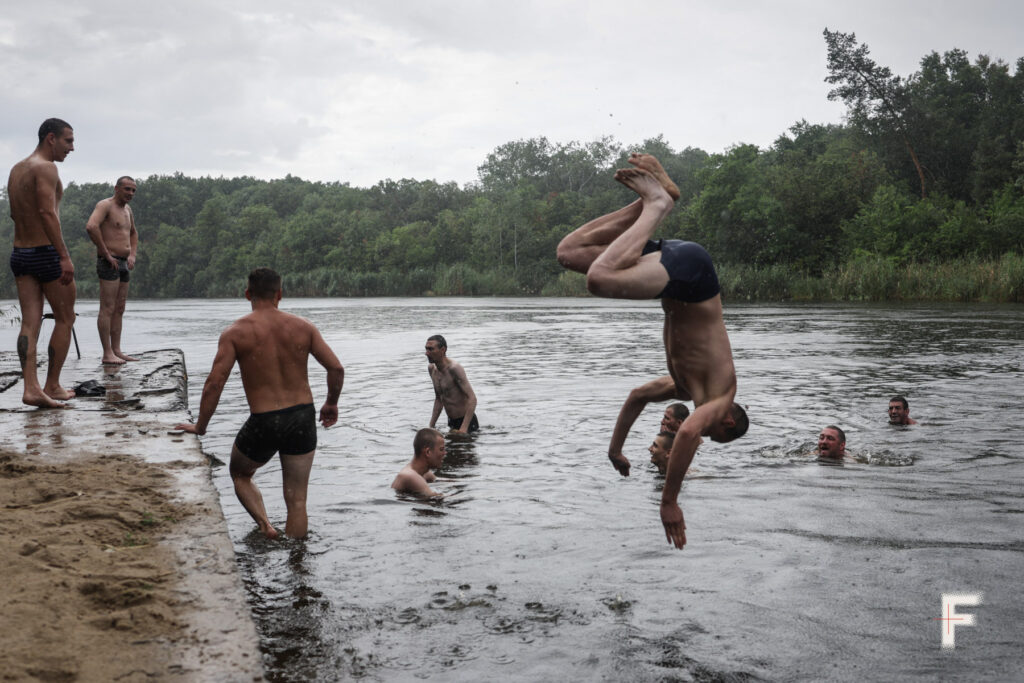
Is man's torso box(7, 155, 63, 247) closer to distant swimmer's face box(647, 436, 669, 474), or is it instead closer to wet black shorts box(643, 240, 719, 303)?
wet black shorts box(643, 240, 719, 303)

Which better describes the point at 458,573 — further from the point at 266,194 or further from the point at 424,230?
the point at 266,194

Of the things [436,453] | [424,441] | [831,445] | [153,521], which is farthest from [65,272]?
[831,445]

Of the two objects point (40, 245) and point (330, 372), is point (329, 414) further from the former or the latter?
point (40, 245)

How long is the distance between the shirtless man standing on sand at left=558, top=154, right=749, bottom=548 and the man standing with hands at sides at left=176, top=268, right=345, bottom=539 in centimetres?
175

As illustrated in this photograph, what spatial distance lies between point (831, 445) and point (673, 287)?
499 centimetres

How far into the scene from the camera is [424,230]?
Result: 103312mm

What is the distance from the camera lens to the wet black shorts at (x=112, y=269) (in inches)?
427

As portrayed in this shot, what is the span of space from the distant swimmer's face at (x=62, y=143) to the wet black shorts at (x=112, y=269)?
2.80m

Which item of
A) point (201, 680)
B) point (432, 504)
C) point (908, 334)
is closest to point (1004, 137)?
point (908, 334)

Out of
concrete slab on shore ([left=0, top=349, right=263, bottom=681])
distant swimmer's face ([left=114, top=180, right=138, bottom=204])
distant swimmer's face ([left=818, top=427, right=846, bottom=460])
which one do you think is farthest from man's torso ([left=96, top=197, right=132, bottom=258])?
distant swimmer's face ([left=818, top=427, right=846, bottom=460])

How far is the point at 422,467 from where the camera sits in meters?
7.94

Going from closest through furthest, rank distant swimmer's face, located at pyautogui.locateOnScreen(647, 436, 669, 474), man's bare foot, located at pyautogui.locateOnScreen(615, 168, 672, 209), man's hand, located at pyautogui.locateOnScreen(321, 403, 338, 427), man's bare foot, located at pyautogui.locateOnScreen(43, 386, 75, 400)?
1. man's bare foot, located at pyautogui.locateOnScreen(615, 168, 672, 209)
2. man's hand, located at pyautogui.locateOnScreen(321, 403, 338, 427)
3. man's bare foot, located at pyautogui.locateOnScreen(43, 386, 75, 400)
4. distant swimmer's face, located at pyautogui.locateOnScreen(647, 436, 669, 474)

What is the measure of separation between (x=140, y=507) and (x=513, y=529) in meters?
2.64

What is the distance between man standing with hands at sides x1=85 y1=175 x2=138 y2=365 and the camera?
1076cm
